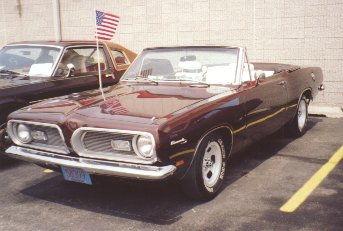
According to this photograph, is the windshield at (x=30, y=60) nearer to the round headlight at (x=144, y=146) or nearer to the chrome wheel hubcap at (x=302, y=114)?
the round headlight at (x=144, y=146)

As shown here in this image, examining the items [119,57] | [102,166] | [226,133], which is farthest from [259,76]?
[119,57]

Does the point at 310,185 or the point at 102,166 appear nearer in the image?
the point at 102,166

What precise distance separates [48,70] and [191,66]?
223 centimetres

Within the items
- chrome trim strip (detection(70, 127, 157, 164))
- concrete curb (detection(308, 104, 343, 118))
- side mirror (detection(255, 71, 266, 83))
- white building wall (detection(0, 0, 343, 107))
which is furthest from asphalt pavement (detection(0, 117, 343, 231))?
white building wall (detection(0, 0, 343, 107))

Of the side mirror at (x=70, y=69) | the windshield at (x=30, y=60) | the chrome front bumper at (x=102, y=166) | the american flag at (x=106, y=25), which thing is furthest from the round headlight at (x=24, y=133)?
the american flag at (x=106, y=25)

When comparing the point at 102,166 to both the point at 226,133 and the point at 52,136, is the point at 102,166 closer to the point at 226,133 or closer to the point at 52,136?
the point at 52,136

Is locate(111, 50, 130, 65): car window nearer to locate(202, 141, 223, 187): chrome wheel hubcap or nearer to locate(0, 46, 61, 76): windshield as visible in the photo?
locate(0, 46, 61, 76): windshield

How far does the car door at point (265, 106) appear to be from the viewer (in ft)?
15.7

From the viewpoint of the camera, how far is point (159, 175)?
347cm

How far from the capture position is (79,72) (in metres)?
6.51

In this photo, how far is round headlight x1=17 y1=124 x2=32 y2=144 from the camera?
13.9ft

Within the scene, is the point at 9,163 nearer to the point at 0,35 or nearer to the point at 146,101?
the point at 146,101

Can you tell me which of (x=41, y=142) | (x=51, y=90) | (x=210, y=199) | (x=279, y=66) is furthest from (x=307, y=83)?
(x=41, y=142)

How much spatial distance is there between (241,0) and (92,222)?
6684 mm
